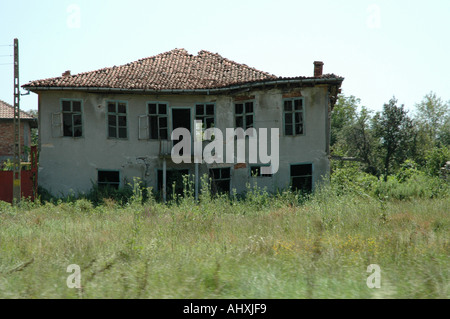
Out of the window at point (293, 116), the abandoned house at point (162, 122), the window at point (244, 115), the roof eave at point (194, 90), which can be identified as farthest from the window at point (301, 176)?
the roof eave at point (194, 90)

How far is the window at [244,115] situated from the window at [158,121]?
320 centimetres

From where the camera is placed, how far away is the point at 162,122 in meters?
17.5

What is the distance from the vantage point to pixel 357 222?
8336 millimetres

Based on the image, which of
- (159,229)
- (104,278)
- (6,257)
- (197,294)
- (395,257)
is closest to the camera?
(197,294)

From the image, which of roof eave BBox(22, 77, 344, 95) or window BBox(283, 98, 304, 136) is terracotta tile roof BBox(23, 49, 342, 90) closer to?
roof eave BBox(22, 77, 344, 95)

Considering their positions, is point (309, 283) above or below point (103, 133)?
below

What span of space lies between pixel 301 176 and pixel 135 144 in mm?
7311

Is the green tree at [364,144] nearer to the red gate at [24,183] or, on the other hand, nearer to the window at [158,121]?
the window at [158,121]

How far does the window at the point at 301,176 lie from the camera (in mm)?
16094

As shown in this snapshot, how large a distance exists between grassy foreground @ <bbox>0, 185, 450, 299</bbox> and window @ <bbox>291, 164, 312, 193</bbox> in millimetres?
6183

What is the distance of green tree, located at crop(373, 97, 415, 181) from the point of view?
3659 centimetres

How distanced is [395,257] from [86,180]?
13987mm
